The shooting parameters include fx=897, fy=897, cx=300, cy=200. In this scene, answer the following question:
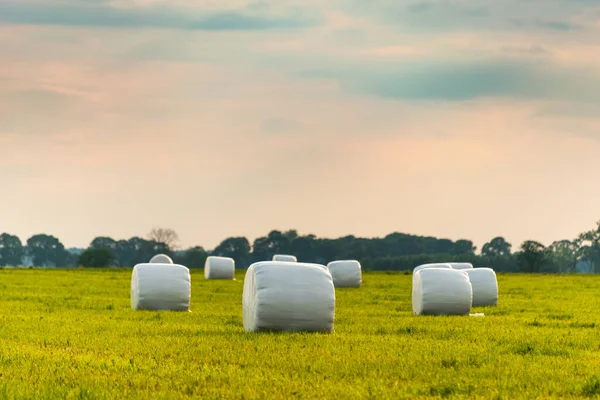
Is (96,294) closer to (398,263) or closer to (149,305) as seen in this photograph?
(149,305)

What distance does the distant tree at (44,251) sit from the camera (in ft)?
589

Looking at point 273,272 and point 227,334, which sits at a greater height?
point 273,272

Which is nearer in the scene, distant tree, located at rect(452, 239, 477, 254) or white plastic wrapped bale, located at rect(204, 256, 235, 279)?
white plastic wrapped bale, located at rect(204, 256, 235, 279)

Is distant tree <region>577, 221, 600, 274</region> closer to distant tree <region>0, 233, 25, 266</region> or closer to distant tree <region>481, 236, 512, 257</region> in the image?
distant tree <region>481, 236, 512, 257</region>

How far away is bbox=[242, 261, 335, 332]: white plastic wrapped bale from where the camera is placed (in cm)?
1880

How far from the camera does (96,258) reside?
449ft

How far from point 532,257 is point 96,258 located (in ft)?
213

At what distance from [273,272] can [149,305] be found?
908cm

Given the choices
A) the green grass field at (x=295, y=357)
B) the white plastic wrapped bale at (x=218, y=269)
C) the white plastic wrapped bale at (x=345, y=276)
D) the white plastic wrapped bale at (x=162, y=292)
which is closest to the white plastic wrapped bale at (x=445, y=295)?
the green grass field at (x=295, y=357)

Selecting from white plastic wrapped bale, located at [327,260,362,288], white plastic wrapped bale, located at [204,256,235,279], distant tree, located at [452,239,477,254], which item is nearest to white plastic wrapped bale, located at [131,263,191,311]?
white plastic wrapped bale, located at [327,260,362,288]

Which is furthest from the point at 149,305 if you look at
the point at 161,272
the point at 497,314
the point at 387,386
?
the point at 387,386

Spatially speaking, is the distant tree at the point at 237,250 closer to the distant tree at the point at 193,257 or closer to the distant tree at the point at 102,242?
the distant tree at the point at 193,257

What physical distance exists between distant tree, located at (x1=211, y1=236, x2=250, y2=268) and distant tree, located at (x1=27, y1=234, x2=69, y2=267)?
146ft

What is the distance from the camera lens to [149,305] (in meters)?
27.2
